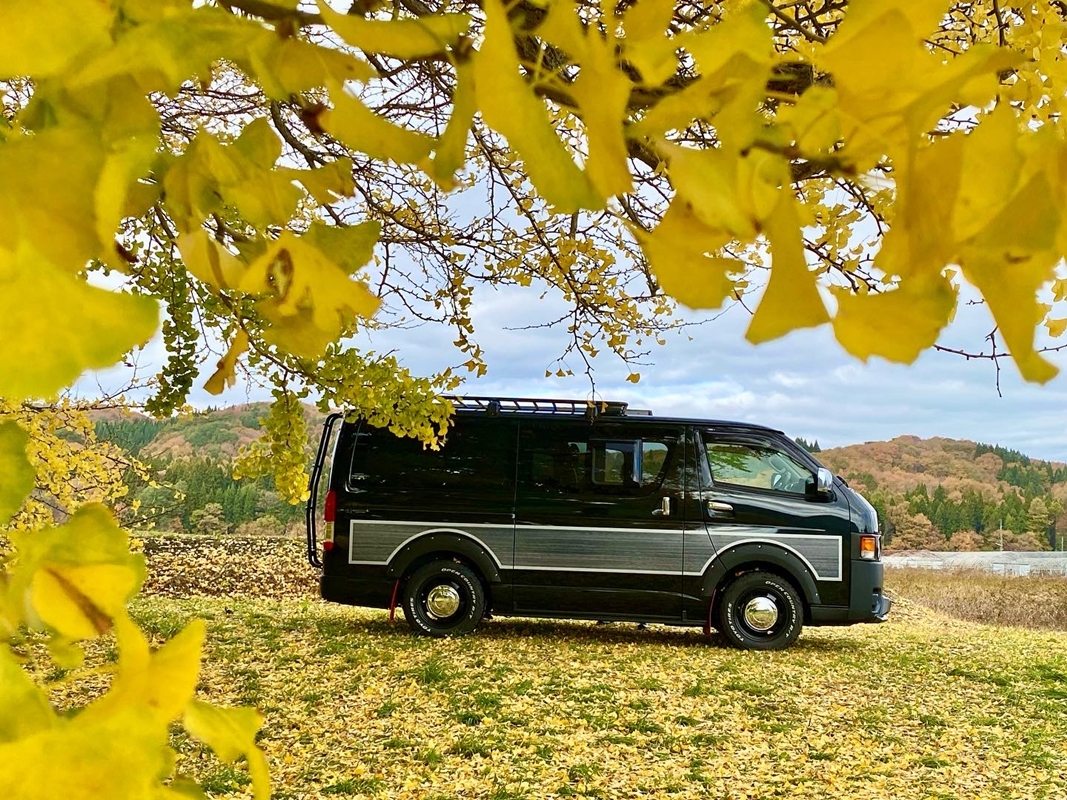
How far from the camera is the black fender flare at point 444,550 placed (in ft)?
20.5

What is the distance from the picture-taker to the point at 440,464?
6312 millimetres

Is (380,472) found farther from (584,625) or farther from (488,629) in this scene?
(584,625)

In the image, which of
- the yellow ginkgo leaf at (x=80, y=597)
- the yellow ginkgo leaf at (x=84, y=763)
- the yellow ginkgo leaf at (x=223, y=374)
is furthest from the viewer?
the yellow ginkgo leaf at (x=223, y=374)

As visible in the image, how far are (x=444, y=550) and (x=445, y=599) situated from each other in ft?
1.29

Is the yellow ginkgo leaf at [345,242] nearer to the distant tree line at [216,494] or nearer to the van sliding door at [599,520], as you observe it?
the van sliding door at [599,520]

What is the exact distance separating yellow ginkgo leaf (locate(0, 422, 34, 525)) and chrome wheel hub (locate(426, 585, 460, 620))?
20.3 feet

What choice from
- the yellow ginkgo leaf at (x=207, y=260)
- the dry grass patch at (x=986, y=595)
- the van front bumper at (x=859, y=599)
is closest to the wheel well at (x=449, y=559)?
the van front bumper at (x=859, y=599)

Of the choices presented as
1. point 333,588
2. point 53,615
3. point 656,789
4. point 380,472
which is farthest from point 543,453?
point 53,615

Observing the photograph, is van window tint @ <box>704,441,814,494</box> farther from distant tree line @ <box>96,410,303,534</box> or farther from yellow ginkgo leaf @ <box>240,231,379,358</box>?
distant tree line @ <box>96,410,303,534</box>

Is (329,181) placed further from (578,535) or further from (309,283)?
(578,535)

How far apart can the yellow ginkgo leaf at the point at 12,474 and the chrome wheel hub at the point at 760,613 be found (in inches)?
252

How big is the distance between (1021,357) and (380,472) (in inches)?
242

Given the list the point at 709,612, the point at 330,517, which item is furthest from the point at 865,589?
the point at 330,517

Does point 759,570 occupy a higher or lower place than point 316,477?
lower
